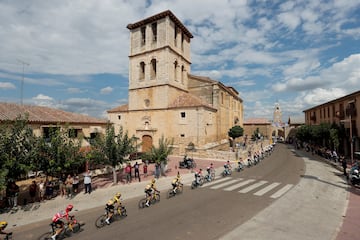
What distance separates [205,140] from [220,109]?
25.6 feet

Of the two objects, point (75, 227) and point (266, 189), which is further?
point (266, 189)

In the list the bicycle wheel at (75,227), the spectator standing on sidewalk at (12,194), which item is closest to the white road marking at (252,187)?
the bicycle wheel at (75,227)

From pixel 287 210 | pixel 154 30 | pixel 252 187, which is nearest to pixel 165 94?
pixel 154 30

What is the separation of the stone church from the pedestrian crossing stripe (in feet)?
36.1

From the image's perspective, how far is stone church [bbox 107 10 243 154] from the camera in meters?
25.8

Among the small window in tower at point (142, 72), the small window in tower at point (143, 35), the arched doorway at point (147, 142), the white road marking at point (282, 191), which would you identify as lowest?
the white road marking at point (282, 191)

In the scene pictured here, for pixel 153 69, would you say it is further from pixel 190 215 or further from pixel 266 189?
pixel 190 215

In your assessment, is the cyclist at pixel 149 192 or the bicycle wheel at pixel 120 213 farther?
the cyclist at pixel 149 192

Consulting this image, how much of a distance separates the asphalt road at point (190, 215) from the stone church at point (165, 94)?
13485mm

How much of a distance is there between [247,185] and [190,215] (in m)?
6.16

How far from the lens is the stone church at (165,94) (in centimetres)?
2578

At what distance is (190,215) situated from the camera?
8.15 metres

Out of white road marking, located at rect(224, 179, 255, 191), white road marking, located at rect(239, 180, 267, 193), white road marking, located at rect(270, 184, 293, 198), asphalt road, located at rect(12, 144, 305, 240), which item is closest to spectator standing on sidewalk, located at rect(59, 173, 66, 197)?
asphalt road, located at rect(12, 144, 305, 240)

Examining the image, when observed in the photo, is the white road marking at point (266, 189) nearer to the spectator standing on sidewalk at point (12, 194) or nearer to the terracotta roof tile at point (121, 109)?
the spectator standing on sidewalk at point (12, 194)
